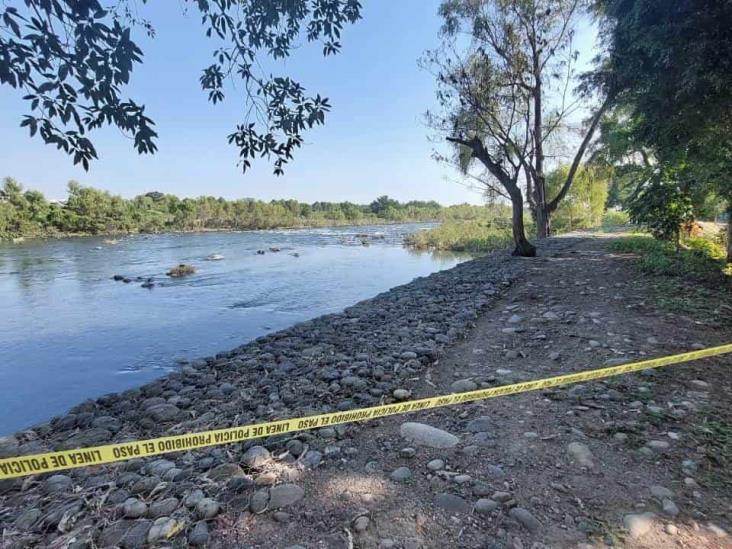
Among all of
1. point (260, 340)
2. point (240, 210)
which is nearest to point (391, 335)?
point (260, 340)

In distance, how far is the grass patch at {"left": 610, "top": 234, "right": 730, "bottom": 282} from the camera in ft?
21.9

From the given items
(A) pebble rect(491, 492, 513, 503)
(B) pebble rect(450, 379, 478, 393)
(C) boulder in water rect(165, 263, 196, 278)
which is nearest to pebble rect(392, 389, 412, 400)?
(B) pebble rect(450, 379, 478, 393)

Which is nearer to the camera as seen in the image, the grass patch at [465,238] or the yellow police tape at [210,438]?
the yellow police tape at [210,438]

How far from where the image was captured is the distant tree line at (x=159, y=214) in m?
42.4

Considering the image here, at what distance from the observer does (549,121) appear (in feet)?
47.2

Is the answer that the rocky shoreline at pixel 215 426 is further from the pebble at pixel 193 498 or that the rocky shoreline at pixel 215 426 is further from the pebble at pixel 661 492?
the pebble at pixel 661 492

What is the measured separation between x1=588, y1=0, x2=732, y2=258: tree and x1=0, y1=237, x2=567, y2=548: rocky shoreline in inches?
140

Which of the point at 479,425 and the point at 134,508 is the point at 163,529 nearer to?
the point at 134,508

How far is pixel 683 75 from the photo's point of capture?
14.4 feet

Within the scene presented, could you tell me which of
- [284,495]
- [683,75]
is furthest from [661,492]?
[683,75]

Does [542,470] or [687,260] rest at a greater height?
[687,260]

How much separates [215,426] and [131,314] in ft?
26.4

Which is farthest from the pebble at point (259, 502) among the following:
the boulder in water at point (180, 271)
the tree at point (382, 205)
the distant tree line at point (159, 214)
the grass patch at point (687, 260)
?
the tree at point (382, 205)

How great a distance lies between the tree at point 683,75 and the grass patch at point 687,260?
1.11 m
